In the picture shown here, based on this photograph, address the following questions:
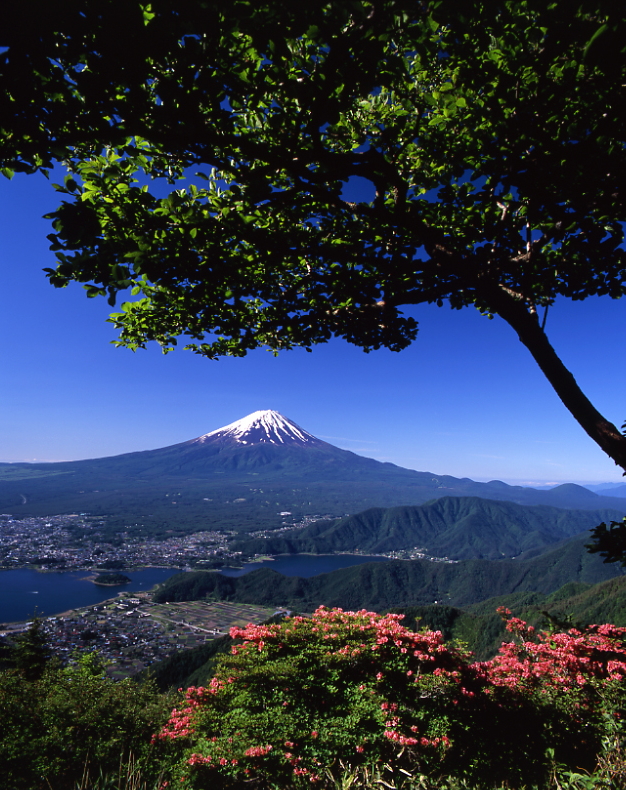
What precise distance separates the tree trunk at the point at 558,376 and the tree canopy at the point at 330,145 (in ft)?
0.06

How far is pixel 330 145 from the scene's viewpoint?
15.5 feet

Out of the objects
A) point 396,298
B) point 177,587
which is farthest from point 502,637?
point 177,587

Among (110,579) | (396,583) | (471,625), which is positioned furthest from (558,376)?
(396,583)

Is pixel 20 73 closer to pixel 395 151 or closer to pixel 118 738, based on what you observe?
pixel 395 151

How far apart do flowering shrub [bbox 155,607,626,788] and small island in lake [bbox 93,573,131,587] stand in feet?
372

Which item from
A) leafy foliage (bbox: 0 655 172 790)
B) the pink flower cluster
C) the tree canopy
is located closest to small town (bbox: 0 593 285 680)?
leafy foliage (bbox: 0 655 172 790)

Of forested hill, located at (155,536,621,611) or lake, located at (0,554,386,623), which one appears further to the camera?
forested hill, located at (155,536,621,611)

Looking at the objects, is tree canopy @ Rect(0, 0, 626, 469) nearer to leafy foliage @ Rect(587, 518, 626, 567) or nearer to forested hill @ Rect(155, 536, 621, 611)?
leafy foliage @ Rect(587, 518, 626, 567)

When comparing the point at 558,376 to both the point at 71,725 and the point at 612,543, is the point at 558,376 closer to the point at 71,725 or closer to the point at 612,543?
the point at 612,543

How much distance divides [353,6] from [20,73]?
2.10 meters

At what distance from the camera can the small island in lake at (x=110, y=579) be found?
3922 inches

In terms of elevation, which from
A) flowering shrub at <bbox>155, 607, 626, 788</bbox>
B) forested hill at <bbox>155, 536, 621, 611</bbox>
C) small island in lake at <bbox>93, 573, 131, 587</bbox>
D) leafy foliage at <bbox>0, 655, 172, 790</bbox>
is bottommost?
forested hill at <bbox>155, 536, 621, 611</bbox>

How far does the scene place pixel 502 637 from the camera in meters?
44.4

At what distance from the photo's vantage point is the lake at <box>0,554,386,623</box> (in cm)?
7631
